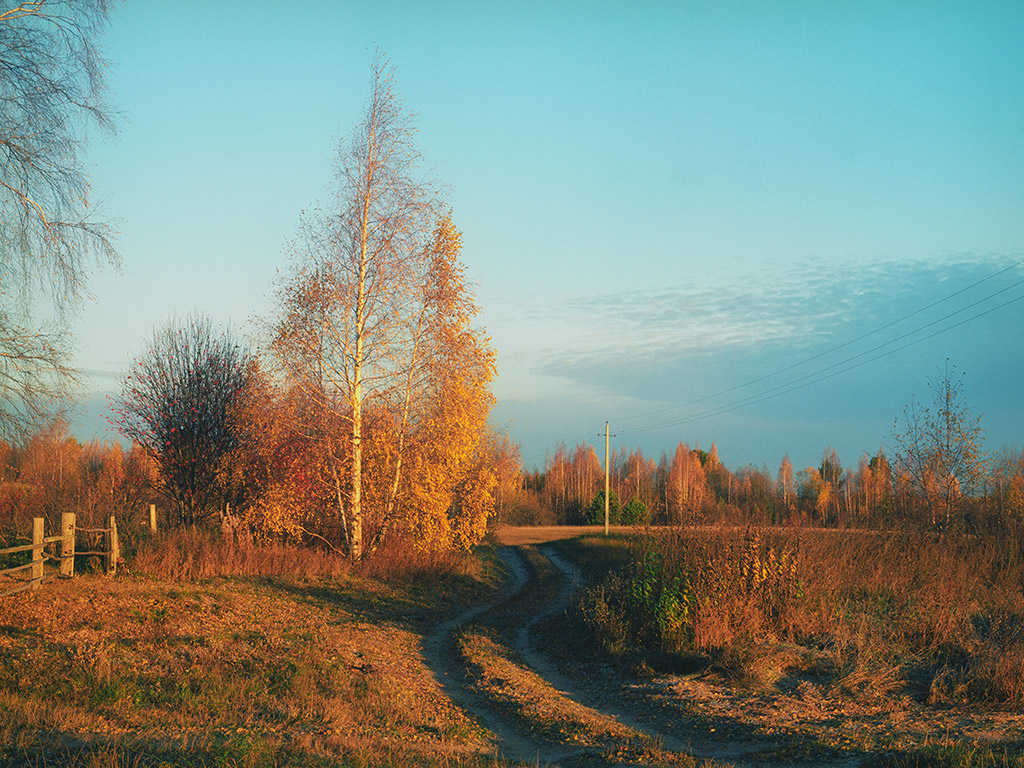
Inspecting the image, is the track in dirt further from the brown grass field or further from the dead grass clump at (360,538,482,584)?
the dead grass clump at (360,538,482,584)

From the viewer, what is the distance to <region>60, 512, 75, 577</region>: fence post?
14555mm

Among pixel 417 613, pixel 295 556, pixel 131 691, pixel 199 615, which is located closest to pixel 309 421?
pixel 295 556

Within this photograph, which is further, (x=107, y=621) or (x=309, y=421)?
(x=309, y=421)

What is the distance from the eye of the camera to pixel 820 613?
12.6 m

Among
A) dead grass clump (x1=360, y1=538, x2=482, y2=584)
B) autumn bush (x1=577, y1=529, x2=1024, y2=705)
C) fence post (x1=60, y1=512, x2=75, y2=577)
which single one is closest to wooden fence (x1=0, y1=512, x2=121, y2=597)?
fence post (x1=60, y1=512, x2=75, y2=577)

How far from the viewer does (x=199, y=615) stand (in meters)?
13.0

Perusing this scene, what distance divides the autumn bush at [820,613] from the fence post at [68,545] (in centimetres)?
1046

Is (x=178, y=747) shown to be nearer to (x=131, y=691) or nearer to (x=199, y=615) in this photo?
(x=131, y=691)

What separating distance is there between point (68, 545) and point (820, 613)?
1462 cm

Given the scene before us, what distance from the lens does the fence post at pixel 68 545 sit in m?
14.6

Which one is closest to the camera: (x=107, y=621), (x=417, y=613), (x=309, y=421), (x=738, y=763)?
(x=738, y=763)

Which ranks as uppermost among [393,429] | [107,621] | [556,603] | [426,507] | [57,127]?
[57,127]

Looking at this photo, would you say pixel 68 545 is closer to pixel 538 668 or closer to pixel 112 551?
pixel 112 551

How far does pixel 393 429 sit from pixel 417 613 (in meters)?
5.43
